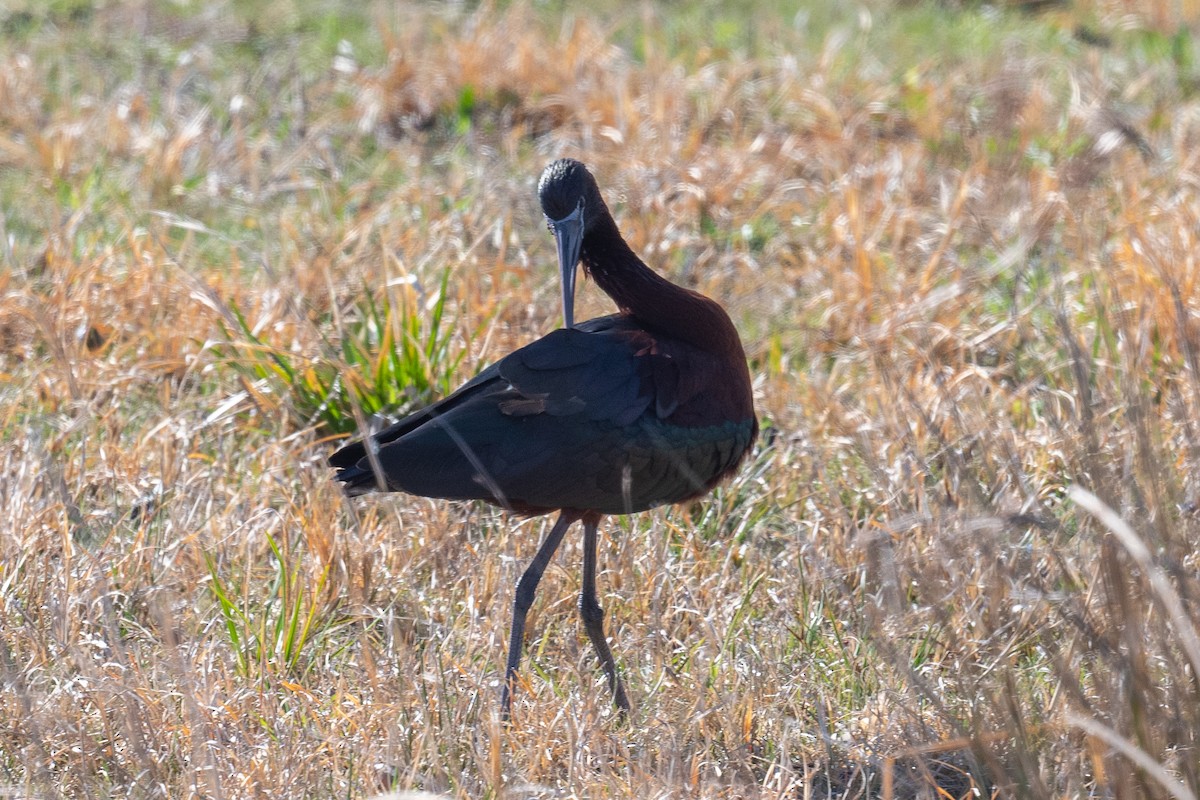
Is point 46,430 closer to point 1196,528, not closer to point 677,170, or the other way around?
Answer: point 677,170

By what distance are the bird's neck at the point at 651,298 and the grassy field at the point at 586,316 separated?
54 centimetres

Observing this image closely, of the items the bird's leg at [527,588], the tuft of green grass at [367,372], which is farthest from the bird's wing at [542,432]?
the tuft of green grass at [367,372]

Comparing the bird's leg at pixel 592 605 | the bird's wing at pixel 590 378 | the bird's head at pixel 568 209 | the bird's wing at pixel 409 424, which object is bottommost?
the bird's leg at pixel 592 605

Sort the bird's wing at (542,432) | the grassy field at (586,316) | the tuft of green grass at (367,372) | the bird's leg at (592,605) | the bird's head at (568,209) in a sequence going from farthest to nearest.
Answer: the tuft of green grass at (367,372)
the bird's head at (568,209)
the bird's leg at (592,605)
the bird's wing at (542,432)
the grassy field at (586,316)

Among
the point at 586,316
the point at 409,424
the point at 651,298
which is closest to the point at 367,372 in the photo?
the point at 586,316

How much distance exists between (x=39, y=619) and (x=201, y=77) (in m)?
4.50

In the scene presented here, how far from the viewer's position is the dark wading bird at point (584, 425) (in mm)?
3205

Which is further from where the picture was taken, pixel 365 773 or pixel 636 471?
pixel 636 471

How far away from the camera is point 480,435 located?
3242 millimetres

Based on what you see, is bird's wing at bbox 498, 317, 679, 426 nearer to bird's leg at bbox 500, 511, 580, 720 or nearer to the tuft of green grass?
bird's leg at bbox 500, 511, 580, 720

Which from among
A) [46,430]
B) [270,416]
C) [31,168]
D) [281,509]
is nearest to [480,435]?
[281,509]

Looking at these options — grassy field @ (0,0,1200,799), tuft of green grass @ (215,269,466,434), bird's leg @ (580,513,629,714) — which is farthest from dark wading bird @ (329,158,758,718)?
tuft of green grass @ (215,269,466,434)

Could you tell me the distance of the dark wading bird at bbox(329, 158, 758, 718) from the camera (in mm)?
3205

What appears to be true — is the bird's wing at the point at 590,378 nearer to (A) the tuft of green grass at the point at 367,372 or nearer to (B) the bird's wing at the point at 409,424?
(B) the bird's wing at the point at 409,424
